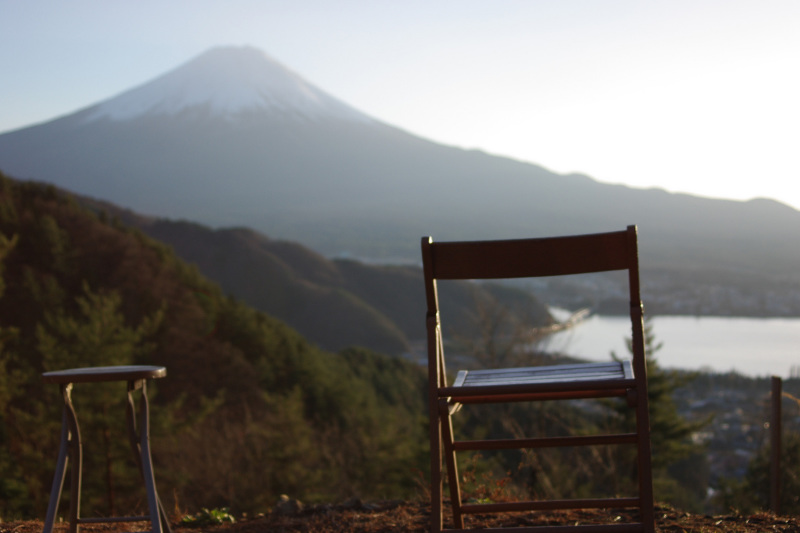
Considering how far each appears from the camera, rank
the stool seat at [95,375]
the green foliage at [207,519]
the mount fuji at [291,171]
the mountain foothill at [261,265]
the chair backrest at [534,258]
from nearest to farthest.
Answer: the chair backrest at [534,258], the stool seat at [95,375], the green foliage at [207,519], the mountain foothill at [261,265], the mount fuji at [291,171]

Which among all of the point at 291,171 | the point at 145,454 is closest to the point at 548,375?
the point at 145,454

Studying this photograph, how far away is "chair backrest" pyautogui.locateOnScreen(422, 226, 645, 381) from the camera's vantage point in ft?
6.44

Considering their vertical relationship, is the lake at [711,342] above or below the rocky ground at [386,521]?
below

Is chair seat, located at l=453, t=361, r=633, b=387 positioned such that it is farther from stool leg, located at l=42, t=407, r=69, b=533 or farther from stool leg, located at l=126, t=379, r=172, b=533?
stool leg, located at l=42, t=407, r=69, b=533

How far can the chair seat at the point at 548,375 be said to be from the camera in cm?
197

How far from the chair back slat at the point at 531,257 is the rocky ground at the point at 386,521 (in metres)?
1.08

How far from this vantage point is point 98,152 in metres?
150

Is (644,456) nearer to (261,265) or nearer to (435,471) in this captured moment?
(435,471)

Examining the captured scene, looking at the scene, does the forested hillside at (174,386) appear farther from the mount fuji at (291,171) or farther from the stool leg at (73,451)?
the mount fuji at (291,171)

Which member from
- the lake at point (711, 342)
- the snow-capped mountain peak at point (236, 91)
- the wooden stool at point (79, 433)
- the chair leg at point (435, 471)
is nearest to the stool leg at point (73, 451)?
the wooden stool at point (79, 433)

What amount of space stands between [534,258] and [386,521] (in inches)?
54.7

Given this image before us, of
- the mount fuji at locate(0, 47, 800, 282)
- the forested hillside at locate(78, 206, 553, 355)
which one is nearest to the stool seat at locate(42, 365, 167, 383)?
the forested hillside at locate(78, 206, 553, 355)

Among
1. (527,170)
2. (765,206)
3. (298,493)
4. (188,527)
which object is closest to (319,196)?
(527,170)

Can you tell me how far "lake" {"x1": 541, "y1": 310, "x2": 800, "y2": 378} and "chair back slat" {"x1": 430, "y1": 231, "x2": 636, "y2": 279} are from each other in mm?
24183
